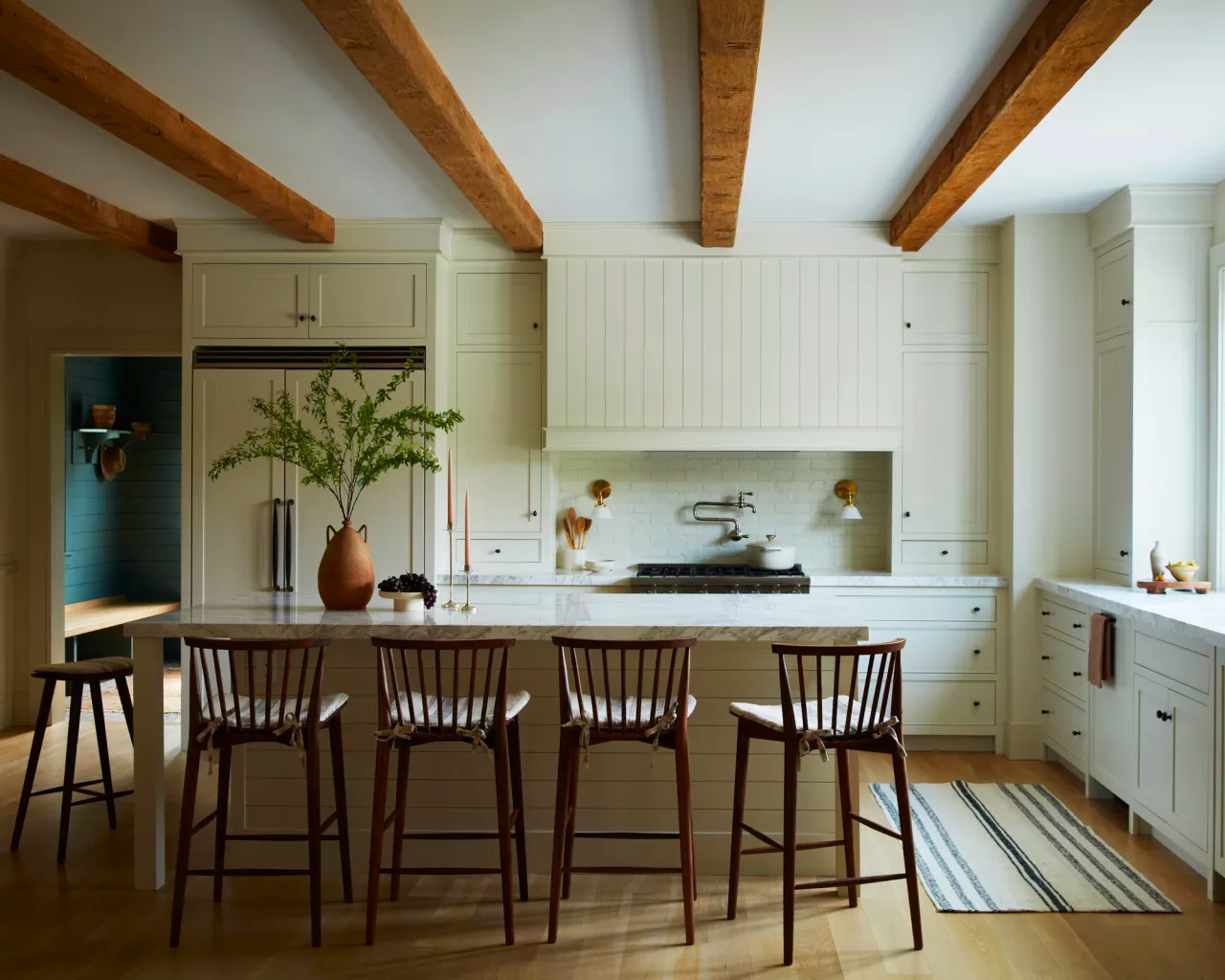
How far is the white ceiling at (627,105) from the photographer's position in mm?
2867

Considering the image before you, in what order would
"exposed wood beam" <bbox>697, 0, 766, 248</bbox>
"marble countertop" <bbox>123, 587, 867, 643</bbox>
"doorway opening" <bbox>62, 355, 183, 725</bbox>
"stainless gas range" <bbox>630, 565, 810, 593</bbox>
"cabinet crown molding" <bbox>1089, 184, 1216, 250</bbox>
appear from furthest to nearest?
"doorway opening" <bbox>62, 355, 183, 725</bbox> → "stainless gas range" <bbox>630, 565, 810, 593</bbox> → "cabinet crown molding" <bbox>1089, 184, 1216, 250</bbox> → "marble countertop" <bbox>123, 587, 867, 643</bbox> → "exposed wood beam" <bbox>697, 0, 766, 248</bbox>

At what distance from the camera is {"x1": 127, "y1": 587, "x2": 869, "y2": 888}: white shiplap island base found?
3416mm

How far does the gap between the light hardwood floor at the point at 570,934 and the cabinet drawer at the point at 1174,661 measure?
27.6 inches

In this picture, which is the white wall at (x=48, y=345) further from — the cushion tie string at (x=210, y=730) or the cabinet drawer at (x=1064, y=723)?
the cabinet drawer at (x=1064, y=723)

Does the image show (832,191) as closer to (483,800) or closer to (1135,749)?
(1135,749)

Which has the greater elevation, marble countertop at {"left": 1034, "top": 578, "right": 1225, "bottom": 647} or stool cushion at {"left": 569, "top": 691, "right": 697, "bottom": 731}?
marble countertop at {"left": 1034, "top": 578, "right": 1225, "bottom": 647}

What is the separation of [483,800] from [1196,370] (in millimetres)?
3651

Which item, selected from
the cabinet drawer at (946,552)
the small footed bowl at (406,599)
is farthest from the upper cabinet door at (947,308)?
the small footed bowl at (406,599)

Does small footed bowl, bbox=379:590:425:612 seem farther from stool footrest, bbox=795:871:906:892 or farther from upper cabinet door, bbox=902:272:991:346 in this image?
upper cabinet door, bbox=902:272:991:346

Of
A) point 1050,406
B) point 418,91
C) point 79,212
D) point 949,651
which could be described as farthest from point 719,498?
point 79,212

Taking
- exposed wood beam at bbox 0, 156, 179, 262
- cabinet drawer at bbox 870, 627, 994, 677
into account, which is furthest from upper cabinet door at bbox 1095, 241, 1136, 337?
exposed wood beam at bbox 0, 156, 179, 262

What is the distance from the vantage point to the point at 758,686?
3.55 m

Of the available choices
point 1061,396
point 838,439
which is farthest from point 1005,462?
point 838,439

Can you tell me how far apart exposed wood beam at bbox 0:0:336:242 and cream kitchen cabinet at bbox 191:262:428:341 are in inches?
22.4
